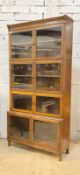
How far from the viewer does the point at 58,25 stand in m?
2.70

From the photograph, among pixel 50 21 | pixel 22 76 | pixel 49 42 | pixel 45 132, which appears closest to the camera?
pixel 50 21

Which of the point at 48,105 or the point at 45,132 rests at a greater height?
the point at 48,105

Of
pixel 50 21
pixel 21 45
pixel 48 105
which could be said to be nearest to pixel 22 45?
pixel 21 45

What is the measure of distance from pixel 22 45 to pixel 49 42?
1.38 feet

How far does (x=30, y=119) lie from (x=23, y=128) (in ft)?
0.82

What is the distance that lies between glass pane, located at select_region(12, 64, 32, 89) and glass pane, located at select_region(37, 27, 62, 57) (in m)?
0.28

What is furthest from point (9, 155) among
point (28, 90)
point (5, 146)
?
point (28, 90)

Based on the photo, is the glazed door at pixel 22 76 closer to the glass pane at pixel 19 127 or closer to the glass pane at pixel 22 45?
the glass pane at pixel 22 45

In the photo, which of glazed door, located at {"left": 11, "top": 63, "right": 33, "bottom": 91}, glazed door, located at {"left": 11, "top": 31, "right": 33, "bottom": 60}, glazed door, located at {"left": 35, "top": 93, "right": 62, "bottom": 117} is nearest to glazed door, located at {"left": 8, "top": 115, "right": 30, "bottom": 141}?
glazed door, located at {"left": 35, "top": 93, "right": 62, "bottom": 117}

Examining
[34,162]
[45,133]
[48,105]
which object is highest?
[48,105]

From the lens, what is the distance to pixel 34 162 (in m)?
2.75

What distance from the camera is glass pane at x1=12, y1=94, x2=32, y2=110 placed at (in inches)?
122

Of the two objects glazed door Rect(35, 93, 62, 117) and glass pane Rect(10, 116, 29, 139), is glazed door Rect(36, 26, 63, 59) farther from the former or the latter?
glass pane Rect(10, 116, 29, 139)

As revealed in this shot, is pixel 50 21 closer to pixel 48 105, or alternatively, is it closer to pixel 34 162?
pixel 48 105
